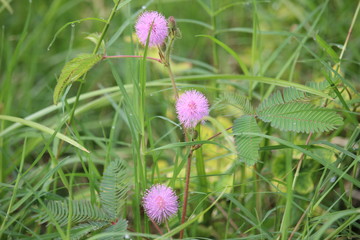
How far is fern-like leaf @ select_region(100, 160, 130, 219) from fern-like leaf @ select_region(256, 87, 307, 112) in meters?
0.40

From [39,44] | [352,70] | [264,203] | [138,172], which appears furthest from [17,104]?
[352,70]

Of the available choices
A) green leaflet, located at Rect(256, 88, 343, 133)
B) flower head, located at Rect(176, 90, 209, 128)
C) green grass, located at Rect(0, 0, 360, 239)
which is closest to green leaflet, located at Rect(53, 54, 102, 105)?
green grass, located at Rect(0, 0, 360, 239)

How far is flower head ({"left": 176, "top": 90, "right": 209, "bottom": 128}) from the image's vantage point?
1.00 metres

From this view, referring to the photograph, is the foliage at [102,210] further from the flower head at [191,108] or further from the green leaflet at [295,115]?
the green leaflet at [295,115]

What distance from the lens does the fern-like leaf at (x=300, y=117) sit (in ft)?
3.38

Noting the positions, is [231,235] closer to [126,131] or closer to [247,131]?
[247,131]

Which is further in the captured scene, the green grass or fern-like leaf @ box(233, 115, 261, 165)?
the green grass

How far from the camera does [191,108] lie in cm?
100

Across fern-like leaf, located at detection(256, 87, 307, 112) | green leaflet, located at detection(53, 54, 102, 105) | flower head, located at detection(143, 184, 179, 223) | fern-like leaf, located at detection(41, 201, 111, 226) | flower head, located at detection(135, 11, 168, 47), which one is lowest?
flower head, located at detection(143, 184, 179, 223)

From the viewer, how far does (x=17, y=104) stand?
206cm

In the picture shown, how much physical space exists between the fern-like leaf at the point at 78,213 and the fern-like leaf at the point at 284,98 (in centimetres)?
49

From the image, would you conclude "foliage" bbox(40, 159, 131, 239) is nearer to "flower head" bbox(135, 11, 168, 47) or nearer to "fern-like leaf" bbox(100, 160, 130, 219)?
"fern-like leaf" bbox(100, 160, 130, 219)

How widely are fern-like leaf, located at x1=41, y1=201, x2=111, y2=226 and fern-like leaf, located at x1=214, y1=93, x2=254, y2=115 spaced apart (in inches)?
17.0

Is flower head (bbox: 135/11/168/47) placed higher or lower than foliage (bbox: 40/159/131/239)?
higher
